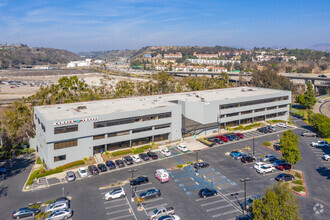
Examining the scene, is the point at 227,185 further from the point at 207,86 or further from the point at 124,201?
the point at 207,86

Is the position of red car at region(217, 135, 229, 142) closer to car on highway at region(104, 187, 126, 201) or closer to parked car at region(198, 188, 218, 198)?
parked car at region(198, 188, 218, 198)

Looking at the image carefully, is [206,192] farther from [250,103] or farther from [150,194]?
[250,103]

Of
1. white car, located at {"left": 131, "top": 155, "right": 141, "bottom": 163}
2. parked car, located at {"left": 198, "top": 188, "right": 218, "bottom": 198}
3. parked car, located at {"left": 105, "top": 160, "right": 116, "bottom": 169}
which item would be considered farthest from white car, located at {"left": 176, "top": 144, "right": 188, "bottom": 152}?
parked car, located at {"left": 198, "top": 188, "right": 218, "bottom": 198}

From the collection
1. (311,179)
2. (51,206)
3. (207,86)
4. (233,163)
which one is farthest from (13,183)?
(207,86)

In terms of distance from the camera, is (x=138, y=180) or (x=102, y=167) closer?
(x=138, y=180)

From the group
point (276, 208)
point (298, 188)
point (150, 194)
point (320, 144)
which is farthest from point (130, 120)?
point (320, 144)

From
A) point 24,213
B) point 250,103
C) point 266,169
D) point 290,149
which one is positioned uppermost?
point 250,103
